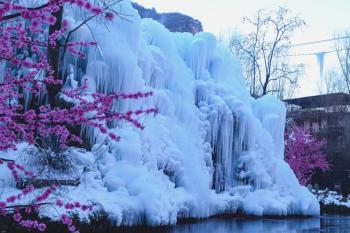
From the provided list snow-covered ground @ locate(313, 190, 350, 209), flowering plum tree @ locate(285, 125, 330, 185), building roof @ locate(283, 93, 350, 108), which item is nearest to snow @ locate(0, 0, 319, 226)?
snow-covered ground @ locate(313, 190, 350, 209)

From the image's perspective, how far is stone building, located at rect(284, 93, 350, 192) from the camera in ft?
79.8

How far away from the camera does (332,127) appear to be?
26.6 metres

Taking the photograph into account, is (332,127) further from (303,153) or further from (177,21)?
(177,21)

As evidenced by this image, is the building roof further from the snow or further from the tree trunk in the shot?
the tree trunk

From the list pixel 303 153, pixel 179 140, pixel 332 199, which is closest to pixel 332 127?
pixel 303 153

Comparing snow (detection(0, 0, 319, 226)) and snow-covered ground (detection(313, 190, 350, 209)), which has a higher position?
snow (detection(0, 0, 319, 226))

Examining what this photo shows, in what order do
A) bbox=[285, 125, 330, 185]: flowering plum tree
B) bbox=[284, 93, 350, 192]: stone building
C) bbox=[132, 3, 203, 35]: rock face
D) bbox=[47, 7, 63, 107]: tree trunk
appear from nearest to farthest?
bbox=[47, 7, 63, 107]: tree trunk, bbox=[132, 3, 203, 35]: rock face, bbox=[285, 125, 330, 185]: flowering plum tree, bbox=[284, 93, 350, 192]: stone building

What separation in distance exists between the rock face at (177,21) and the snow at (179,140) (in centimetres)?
751

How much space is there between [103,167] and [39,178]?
6.50 ft

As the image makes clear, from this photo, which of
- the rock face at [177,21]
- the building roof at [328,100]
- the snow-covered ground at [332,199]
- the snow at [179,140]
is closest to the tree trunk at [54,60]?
the snow at [179,140]

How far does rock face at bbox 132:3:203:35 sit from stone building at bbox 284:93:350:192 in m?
8.61

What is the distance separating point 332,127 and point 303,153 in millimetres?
3503

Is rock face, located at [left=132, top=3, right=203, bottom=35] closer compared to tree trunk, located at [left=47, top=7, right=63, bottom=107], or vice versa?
tree trunk, located at [left=47, top=7, right=63, bottom=107]

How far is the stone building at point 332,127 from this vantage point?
957 inches
